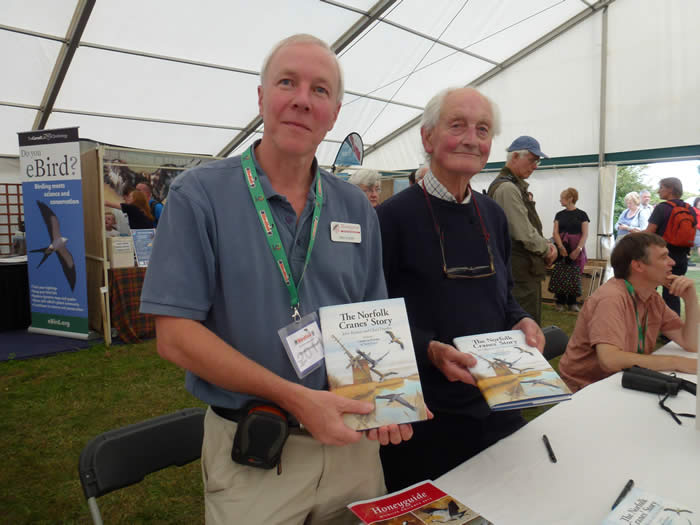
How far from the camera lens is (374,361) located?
94 centimetres

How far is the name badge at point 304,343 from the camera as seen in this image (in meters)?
0.91

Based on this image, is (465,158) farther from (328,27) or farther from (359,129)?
(359,129)

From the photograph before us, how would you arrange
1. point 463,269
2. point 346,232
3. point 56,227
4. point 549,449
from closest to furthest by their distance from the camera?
point 346,232
point 549,449
point 463,269
point 56,227

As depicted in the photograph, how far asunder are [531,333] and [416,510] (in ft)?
2.16

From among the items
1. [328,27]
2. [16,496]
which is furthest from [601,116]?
[16,496]

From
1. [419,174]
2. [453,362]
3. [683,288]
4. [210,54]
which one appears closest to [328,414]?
[453,362]

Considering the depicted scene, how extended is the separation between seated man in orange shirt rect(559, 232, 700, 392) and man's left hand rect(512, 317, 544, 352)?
81 centimetres

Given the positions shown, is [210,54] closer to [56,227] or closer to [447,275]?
[56,227]

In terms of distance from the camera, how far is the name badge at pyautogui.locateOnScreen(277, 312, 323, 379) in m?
0.91

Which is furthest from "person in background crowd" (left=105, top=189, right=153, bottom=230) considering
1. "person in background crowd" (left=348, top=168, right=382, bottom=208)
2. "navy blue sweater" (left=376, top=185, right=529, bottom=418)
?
"navy blue sweater" (left=376, top=185, right=529, bottom=418)

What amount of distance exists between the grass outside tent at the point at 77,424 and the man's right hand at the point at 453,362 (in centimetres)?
169

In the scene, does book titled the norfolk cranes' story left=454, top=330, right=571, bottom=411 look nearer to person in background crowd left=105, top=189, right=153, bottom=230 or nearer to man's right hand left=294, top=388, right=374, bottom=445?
man's right hand left=294, top=388, right=374, bottom=445

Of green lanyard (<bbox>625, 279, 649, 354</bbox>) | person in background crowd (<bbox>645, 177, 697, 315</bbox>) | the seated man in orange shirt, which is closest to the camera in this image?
the seated man in orange shirt

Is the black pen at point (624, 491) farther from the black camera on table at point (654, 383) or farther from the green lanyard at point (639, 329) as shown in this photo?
the green lanyard at point (639, 329)
